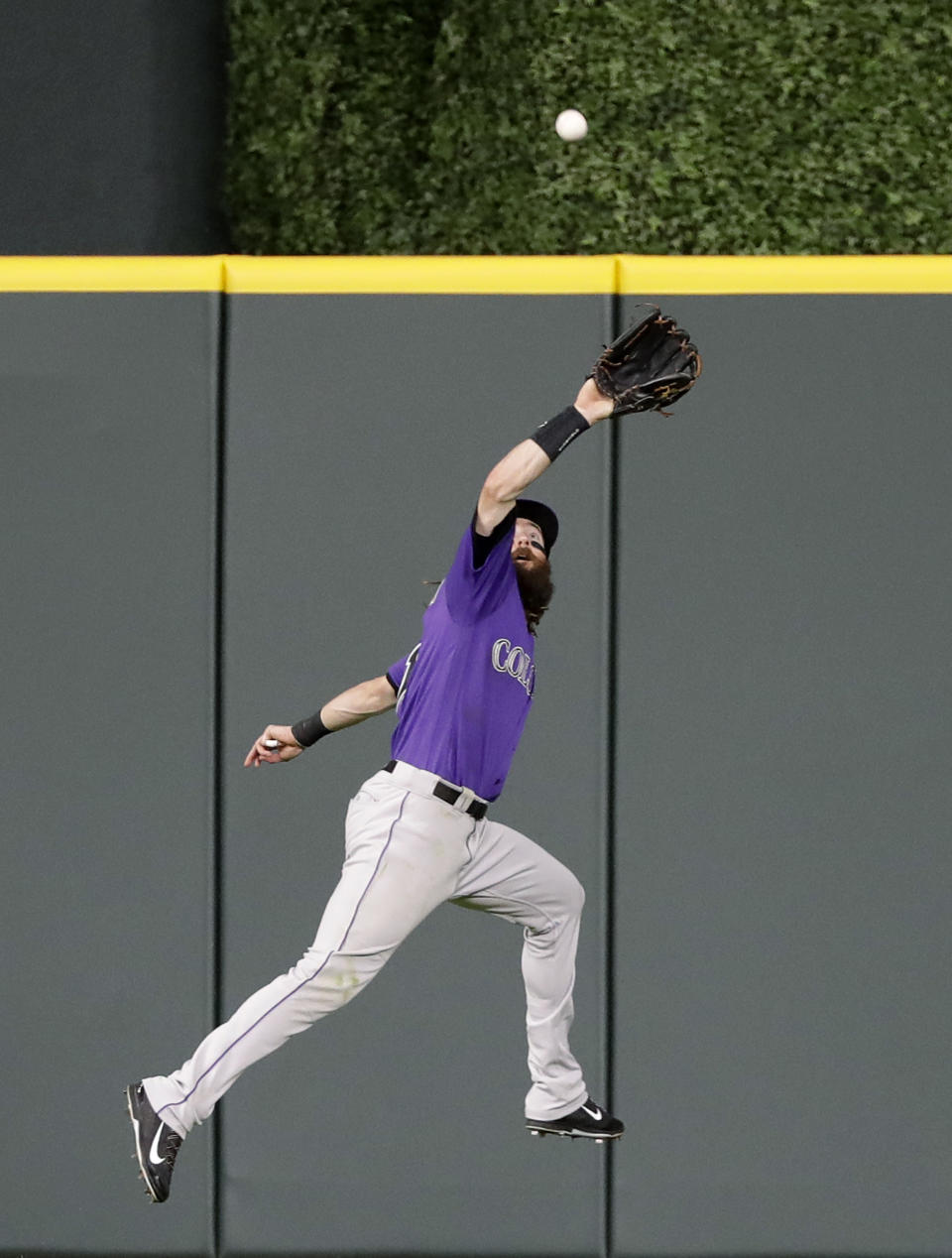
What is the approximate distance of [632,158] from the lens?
6105mm

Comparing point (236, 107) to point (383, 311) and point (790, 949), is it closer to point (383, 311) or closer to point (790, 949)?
point (383, 311)

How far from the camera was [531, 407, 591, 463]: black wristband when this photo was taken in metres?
3.54

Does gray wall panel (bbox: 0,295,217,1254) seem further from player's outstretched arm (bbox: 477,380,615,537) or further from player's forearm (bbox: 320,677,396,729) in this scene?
player's outstretched arm (bbox: 477,380,615,537)

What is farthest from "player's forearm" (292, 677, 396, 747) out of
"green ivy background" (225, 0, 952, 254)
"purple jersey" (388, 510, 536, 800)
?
"green ivy background" (225, 0, 952, 254)

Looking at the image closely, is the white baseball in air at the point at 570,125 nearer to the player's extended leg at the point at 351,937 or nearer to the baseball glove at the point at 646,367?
the baseball glove at the point at 646,367

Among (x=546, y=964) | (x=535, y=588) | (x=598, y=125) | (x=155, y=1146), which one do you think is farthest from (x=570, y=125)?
(x=155, y=1146)

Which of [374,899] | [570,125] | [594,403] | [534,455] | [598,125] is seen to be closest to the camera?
[534,455]

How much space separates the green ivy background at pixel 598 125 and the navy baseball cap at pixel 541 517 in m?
2.32

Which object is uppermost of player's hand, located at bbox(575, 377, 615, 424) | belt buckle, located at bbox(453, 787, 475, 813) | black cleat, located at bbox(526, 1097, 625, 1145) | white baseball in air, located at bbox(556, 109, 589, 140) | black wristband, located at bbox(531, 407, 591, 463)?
white baseball in air, located at bbox(556, 109, 589, 140)

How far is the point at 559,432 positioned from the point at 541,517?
0.55 meters

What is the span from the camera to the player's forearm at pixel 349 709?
4.14 metres

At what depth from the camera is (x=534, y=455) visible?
3523 millimetres

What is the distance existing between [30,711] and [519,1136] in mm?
1666

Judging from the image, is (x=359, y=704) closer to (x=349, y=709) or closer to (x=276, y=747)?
(x=349, y=709)
